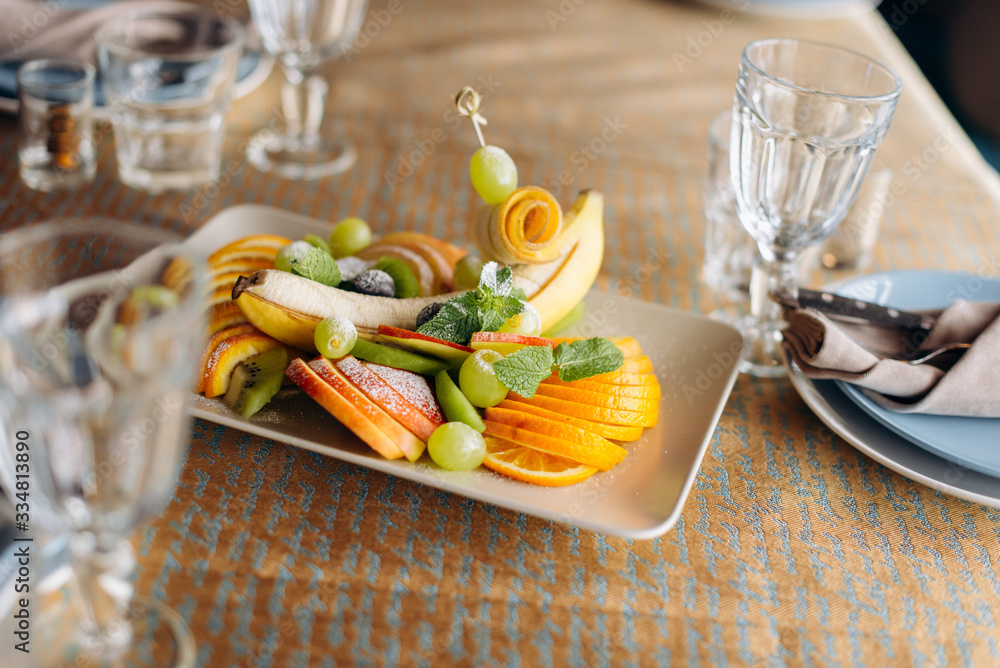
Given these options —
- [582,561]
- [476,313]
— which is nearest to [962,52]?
[476,313]

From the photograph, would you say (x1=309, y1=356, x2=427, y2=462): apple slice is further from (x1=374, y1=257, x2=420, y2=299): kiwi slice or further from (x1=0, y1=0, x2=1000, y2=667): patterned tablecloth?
(x1=374, y1=257, x2=420, y2=299): kiwi slice

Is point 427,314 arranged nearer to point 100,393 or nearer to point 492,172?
point 492,172

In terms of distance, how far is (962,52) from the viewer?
8.99 ft

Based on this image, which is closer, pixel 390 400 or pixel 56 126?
pixel 390 400

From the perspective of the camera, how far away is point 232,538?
0.61m

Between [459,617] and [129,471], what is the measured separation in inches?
9.8

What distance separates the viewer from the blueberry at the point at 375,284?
781 millimetres

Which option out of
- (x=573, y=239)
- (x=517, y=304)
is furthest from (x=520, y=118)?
(x=517, y=304)

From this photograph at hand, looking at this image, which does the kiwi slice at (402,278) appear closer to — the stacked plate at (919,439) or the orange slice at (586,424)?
the orange slice at (586,424)

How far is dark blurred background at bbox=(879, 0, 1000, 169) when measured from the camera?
2494mm

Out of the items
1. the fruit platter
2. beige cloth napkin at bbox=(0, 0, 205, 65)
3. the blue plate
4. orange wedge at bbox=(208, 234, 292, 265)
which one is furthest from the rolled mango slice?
beige cloth napkin at bbox=(0, 0, 205, 65)

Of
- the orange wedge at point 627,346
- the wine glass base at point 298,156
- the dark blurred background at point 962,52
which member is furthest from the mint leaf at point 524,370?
the dark blurred background at point 962,52

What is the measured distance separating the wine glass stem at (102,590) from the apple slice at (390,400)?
0.23 m

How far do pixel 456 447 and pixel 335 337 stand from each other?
0.15 metres
